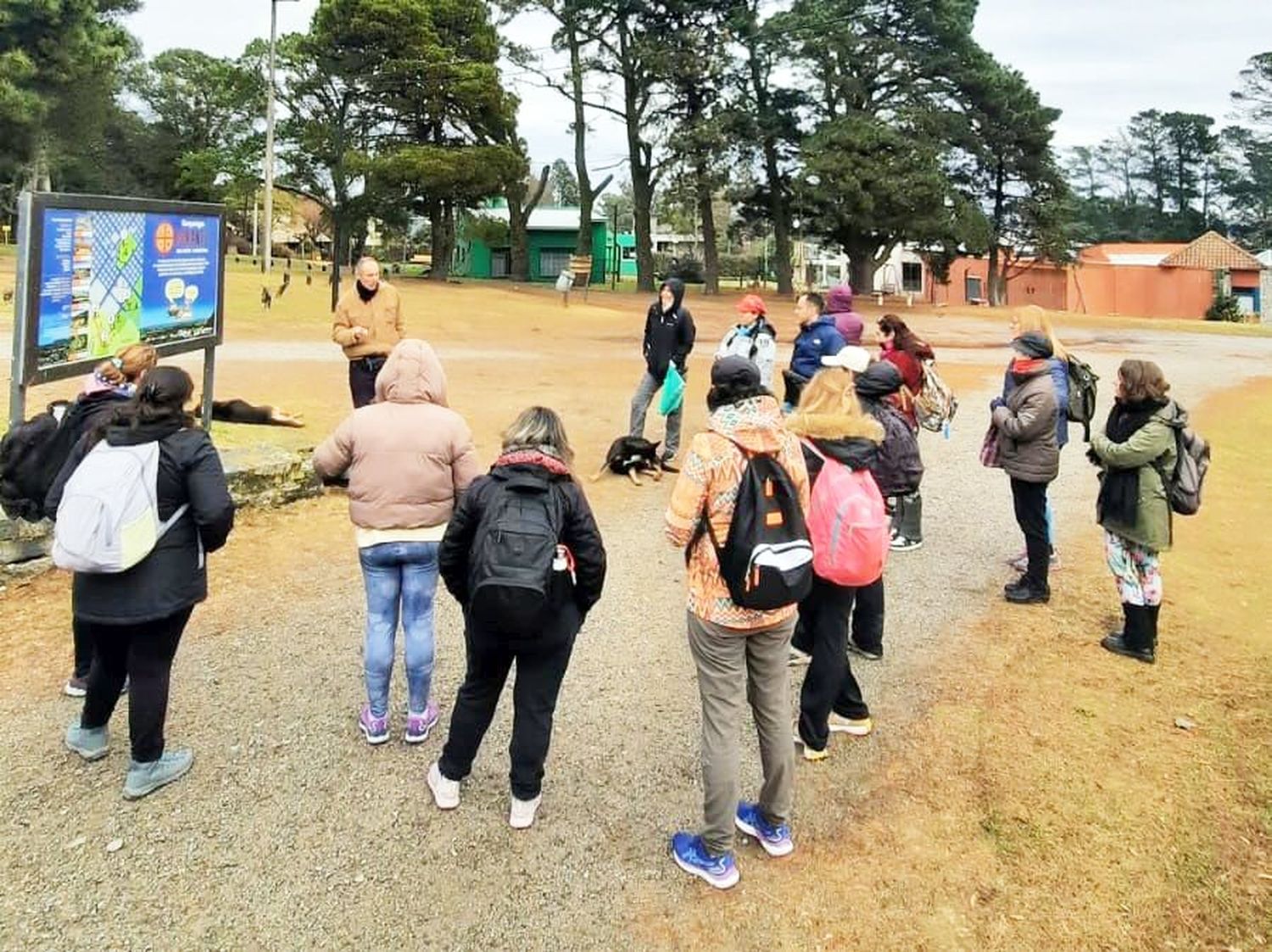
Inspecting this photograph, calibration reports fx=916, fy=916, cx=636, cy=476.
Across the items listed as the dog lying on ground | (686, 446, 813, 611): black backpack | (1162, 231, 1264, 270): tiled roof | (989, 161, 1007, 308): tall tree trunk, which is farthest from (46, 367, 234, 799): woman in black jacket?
(1162, 231, 1264, 270): tiled roof

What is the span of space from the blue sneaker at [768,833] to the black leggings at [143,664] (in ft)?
6.63

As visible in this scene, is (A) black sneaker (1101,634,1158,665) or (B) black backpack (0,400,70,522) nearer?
(B) black backpack (0,400,70,522)

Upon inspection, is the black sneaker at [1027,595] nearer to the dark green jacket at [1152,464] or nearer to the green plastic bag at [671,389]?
the dark green jacket at [1152,464]

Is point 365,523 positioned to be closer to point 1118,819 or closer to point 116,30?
point 1118,819

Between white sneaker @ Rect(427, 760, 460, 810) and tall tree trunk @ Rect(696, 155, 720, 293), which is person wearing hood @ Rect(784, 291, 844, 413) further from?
tall tree trunk @ Rect(696, 155, 720, 293)

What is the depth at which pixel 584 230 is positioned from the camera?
37.2 meters

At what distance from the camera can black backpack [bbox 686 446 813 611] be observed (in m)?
2.78

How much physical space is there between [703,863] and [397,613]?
1523 mm

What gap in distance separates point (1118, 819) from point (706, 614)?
1.74 m

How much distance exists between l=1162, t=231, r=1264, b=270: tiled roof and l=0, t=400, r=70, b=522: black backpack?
168 ft

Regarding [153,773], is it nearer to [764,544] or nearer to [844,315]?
[764,544]

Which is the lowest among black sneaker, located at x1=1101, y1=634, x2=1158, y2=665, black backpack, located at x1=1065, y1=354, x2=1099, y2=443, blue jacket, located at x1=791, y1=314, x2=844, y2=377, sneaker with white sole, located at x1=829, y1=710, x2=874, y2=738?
sneaker with white sole, located at x1=829, y1=710, x2=874, y2=738

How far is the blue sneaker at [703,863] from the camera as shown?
286 centimetres

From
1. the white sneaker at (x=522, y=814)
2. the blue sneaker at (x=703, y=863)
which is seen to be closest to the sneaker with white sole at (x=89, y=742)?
the white sneaker at (x=522, y=814)
